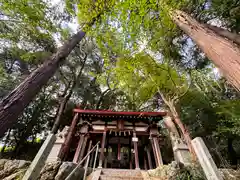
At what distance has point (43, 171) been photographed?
14.4ft

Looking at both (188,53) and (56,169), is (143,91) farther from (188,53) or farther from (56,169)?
(56,169)

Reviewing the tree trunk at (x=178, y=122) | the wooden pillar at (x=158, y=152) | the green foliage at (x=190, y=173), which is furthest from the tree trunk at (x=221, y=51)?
the wooden pillar at (x=158, y=152)

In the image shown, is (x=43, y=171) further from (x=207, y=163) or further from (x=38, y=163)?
(x=207, y=163)

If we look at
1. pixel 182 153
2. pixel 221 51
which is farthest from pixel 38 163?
pixel 182 153

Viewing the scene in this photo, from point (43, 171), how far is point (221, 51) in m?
6.26

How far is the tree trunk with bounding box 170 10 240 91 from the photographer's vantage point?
1685 mm

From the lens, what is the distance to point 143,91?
9859 millimetres

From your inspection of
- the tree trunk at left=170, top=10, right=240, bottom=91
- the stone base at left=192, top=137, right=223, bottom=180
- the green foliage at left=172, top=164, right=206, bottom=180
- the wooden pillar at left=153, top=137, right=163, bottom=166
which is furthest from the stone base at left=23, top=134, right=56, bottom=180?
the wooden pillar at left=153, top=137, right=163, bottom=166

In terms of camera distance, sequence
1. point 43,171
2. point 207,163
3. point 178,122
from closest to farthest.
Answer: point 207,163
point 43,171
point 178,122

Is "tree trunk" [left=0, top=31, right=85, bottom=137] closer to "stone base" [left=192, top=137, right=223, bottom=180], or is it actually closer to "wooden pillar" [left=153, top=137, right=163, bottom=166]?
"stone base" [left=192, top=137, right=223, bottom=180]

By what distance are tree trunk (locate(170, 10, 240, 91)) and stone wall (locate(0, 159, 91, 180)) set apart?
543 cm

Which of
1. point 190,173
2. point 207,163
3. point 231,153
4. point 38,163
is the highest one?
point 231,153

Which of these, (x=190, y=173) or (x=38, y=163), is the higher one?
(x=190, y=173)

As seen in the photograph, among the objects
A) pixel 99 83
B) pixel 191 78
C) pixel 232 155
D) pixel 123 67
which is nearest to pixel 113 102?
pixel 99 83
